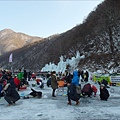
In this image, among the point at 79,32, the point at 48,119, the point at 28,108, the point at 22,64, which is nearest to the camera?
the point at 48,119

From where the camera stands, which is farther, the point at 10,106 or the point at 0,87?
the point at 0,87

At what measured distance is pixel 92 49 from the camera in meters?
43.0

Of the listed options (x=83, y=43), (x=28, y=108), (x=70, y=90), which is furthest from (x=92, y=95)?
(x=83, y=43)

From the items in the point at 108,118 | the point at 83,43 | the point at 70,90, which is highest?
the point at 83,43

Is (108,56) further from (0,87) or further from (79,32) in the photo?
(0,87)

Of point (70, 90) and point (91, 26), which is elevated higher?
point (91, 26)

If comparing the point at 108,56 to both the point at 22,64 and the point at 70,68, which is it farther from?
the point at 22,64

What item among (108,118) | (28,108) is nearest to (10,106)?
(28,108)

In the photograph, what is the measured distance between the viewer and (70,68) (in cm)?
4156

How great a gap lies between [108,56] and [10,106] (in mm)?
28193

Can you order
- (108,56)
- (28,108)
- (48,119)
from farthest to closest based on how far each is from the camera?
1. (108,56)
2. (28,108)
3. (48,119)

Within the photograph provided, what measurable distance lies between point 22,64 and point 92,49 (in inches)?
2329

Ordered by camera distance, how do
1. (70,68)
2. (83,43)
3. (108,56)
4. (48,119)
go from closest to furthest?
(48,119)
(108,56)
(70,68)
(83,43)

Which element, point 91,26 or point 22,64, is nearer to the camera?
point 91,26
